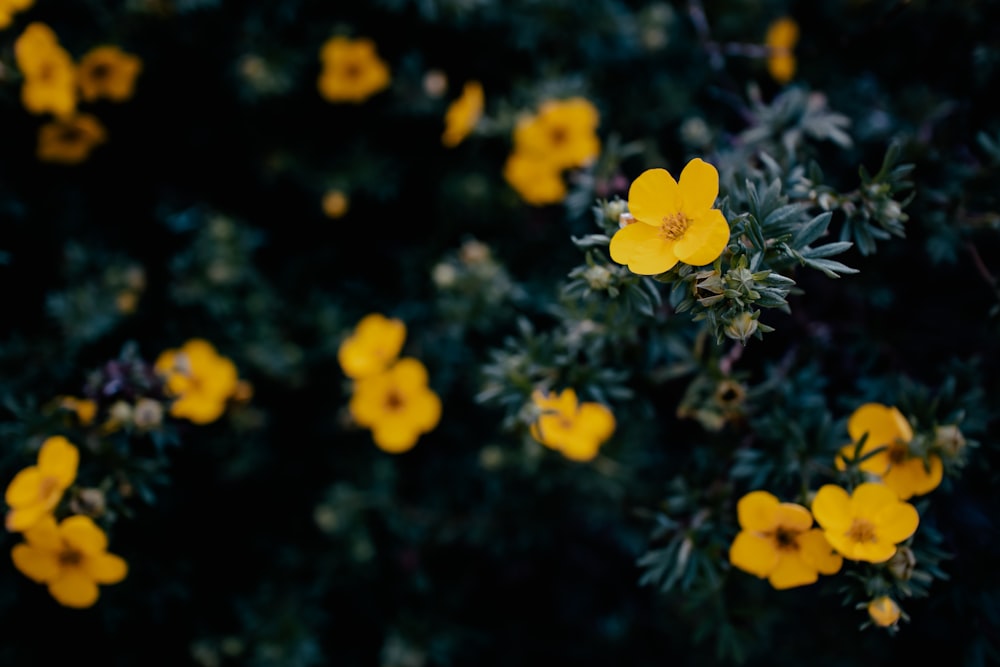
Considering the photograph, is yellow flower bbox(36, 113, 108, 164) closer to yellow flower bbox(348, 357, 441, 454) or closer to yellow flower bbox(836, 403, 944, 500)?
yellow flower bbox(348, 357, 441, 454)

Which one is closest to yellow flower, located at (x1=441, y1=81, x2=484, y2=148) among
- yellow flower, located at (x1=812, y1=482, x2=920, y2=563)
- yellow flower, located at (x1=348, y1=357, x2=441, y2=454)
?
yellow flower, located at (x1=348, y1=357, x2=441, y2=454)

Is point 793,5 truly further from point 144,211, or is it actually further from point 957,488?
point 144,211

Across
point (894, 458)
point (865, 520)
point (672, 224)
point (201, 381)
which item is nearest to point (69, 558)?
point (201, 381)

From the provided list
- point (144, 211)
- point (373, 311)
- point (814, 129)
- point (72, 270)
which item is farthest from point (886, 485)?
point (144, 211)

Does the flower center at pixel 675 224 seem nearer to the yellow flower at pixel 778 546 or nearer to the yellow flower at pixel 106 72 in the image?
the yellow flower at pixel 778 546

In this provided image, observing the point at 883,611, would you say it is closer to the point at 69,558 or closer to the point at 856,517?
the point at 856,517

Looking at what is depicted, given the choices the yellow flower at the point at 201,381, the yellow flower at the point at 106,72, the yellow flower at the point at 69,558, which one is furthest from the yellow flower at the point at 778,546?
the yellow flower at the point at 106,72
